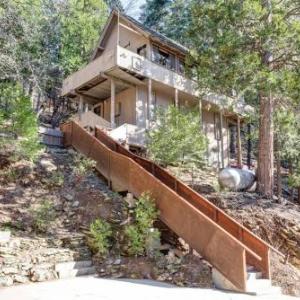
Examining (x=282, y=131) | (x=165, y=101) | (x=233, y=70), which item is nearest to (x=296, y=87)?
(x=233, y=70)

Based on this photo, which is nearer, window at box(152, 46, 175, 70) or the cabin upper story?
the cabin upper story

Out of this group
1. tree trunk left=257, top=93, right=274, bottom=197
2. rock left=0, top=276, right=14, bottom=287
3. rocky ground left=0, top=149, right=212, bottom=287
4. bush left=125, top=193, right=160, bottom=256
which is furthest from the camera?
tree trunk left=257, top=93, right=274, bottom=197

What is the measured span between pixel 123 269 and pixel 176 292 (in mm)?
1800

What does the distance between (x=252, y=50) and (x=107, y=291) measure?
9.88m

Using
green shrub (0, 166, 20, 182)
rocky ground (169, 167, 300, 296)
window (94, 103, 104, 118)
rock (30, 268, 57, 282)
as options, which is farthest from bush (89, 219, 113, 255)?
window (94, 103, 104, 118)

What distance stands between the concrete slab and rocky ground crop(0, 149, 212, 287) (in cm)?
54

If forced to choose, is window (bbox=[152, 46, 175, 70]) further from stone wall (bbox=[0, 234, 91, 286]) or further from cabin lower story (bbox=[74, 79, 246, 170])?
stone wall (bbox=[0, 234, 91, 286])

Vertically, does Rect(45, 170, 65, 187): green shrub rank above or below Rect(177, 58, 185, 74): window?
below

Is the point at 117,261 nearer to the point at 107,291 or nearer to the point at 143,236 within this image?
the point at 143,236

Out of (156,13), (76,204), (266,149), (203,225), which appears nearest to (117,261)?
(203,225)

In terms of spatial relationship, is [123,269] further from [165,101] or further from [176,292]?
[165,101]

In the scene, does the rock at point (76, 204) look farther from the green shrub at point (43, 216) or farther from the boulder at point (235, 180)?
the boulder at point (235, 180)

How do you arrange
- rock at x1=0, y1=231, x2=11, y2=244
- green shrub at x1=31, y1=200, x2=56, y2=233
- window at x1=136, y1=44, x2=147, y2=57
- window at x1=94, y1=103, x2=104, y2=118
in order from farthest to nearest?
1. window at x1=94, y1=103, x2=104, y2=118
2. window at x1=136, y1=44, x2=147, y2=57
3. green shrub at x1=31, y1=200, x2=56, y2=233
4. rock at x1=0, y1=231, x2=11, y2=244

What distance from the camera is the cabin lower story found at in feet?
64.5
